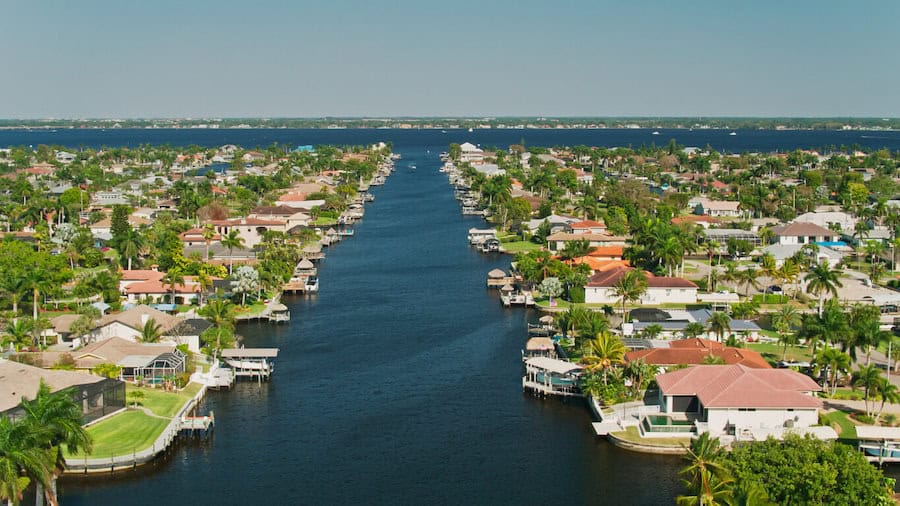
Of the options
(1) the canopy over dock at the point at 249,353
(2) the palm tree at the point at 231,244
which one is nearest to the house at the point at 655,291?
(1) the canopy over dock at the point at 249,353

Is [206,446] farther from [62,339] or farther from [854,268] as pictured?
[854,268]

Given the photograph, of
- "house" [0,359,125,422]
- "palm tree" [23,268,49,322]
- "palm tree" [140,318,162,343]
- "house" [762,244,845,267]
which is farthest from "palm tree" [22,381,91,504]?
"house" [762,244,845,267]

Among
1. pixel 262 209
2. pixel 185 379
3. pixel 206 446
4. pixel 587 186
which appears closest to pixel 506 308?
pixel 185 379

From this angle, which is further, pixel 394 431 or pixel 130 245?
pixel 130 245

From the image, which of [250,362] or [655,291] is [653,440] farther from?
[655,291]

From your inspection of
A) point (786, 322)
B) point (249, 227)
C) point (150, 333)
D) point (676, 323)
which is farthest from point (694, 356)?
point (249, 227)

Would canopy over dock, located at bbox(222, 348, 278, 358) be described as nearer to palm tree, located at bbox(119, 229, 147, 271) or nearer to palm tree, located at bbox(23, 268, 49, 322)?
palm tree, located at bbox(23, 268, 49, 322)

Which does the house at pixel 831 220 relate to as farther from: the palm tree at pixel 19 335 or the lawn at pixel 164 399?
the palm tree at pixel 19 335
